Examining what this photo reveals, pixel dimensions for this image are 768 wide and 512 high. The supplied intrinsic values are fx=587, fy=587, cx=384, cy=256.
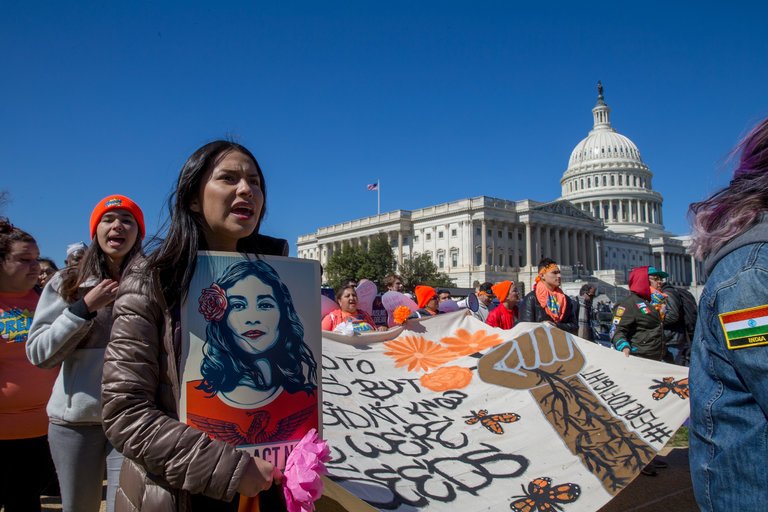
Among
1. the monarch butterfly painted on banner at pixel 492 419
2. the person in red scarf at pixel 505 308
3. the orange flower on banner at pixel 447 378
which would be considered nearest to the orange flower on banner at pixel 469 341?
the orange flower on banner at pixel 447 378

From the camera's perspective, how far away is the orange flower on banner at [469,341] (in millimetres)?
5383

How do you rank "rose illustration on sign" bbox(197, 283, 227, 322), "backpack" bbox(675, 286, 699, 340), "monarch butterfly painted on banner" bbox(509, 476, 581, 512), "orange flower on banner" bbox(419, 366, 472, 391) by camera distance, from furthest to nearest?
"backpack" bbox(675, 286, 699, 340)
"orange flower on banner" bbox(419, 366, 472, 391)
"monarch butterfly painted on banner" bbox(509, 476, 581, 512)
"rose illustration on sign" bbox(197, 283, 227, 322)

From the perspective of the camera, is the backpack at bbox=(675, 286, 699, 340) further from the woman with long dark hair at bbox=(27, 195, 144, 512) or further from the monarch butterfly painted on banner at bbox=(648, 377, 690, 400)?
the woman with long dark hair at bbox=(27, 195, 144, 512)

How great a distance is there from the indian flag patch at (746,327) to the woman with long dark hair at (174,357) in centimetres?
122

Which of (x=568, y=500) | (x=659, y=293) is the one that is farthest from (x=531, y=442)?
(x=659, y=293)

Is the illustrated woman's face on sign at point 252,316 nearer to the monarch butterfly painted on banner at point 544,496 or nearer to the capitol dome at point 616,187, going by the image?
the monarch butterfly painted on banner at point 544,496

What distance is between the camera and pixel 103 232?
3.04 meters

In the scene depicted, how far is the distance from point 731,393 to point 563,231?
89.3m

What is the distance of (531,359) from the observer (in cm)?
499

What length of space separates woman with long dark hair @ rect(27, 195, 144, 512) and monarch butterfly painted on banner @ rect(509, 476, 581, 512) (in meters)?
2.11

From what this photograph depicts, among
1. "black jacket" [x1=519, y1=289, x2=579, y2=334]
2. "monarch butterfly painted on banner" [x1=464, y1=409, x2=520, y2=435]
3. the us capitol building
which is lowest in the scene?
"monarch butterfly painted on banner" [x1=464, y1=409, x2=520, y2=435]

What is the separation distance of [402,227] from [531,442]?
3239 inches

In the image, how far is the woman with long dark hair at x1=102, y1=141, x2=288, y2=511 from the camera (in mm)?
1517

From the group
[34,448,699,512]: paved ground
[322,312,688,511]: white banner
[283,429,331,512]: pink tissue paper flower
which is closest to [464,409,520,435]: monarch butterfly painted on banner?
[322,312,688,511]: white banner
